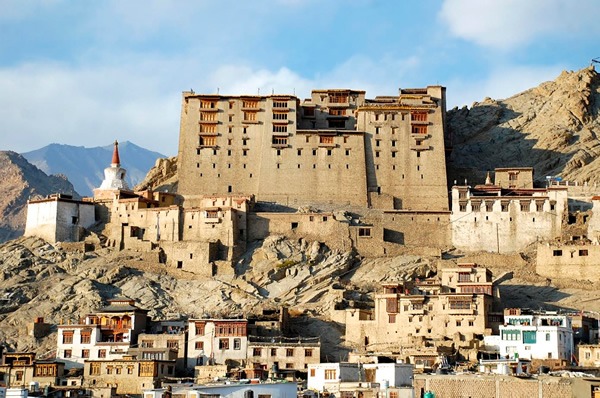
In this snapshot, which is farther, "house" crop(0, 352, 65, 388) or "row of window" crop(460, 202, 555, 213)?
"row of window" crop(460, 202, 555, 213)

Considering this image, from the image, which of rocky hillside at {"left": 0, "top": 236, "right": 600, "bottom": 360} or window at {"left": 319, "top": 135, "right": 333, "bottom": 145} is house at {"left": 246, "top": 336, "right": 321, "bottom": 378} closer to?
rocky hillside at {"left": 0, "top": 236, "right": 600, "bottom": 360}

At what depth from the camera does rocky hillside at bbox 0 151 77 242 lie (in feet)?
489

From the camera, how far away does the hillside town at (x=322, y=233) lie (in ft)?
238

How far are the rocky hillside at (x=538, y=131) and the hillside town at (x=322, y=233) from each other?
332 centimetres

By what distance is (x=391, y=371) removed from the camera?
56.2 metres

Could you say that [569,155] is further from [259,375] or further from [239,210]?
[259,375]

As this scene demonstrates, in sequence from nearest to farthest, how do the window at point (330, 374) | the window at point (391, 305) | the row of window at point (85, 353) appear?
the window at point (330, 374) → the row of window at point (85, 353) → the window at point (391, 305)

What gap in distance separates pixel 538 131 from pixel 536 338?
4090cm

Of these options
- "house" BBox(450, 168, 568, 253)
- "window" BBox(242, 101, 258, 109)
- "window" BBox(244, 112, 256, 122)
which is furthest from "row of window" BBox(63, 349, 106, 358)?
"window" BBox(242, 101, 258, 109)

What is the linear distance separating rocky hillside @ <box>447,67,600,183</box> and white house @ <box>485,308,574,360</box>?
29024mm

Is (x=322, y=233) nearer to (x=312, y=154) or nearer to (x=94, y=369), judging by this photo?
(x=312, y=154)

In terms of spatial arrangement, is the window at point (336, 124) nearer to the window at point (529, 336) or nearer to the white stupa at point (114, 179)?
the white stupa at point (114, 179)

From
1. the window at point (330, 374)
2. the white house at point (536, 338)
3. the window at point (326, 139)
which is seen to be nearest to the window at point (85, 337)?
the window at point (330, 374)

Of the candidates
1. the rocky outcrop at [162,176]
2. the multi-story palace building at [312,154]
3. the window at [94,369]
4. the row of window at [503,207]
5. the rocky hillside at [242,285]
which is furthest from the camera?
the rocky outcrop at [162,176]
